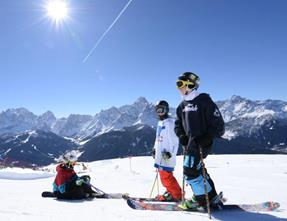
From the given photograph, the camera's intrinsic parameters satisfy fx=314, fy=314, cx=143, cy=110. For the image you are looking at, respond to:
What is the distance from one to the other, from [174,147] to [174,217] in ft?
9.84

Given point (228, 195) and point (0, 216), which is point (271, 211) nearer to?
point (228, 195)

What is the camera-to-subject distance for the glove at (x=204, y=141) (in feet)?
18.5

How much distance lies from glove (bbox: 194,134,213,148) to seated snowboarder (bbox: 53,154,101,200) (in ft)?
13.3

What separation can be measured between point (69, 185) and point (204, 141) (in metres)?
4.69

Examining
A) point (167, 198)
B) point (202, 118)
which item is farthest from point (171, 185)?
point (202, 118)

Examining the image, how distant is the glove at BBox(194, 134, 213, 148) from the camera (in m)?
5.62

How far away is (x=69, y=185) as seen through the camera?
28.7 ft

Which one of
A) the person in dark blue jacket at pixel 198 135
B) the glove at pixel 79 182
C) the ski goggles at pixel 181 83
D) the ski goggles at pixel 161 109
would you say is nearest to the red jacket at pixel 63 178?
the glove at pixel 79 182

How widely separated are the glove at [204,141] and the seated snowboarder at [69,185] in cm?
406

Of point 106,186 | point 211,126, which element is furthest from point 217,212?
point 106,186

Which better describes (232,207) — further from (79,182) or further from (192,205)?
(79,182)

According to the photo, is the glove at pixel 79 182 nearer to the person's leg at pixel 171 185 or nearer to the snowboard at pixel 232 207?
the person's leg at pixel 171 185

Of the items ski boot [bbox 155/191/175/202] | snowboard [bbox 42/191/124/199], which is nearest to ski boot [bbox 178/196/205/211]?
ski boot [bbox 155/191/175/202]

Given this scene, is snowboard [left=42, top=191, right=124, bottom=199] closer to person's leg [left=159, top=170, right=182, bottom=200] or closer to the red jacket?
the red jacket
